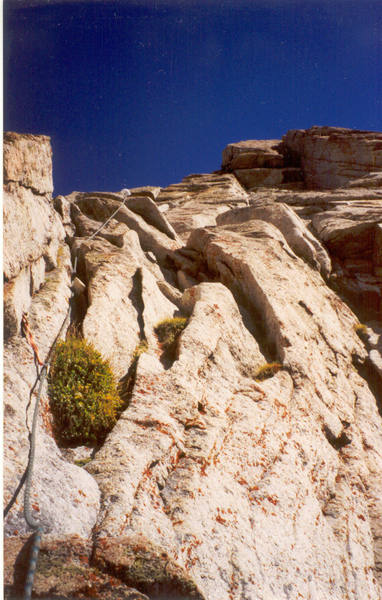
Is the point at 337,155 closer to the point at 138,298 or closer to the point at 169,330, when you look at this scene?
the point at 138,298

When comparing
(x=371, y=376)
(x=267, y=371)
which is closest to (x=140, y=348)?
(x=267, y=371)

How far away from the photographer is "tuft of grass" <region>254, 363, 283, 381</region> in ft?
43.6

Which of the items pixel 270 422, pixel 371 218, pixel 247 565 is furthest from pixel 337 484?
pixel 371 218

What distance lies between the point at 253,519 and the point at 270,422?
10.6 feet

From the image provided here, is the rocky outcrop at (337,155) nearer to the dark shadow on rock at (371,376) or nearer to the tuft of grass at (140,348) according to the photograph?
the dark shadow on rock at (371,376)

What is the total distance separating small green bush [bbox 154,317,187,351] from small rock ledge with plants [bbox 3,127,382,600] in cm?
7

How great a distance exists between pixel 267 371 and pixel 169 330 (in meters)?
4.06

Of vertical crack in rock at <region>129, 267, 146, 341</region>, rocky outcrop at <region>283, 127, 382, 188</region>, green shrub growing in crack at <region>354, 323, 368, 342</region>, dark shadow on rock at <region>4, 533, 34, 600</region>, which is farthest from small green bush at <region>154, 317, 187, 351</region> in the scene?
rocky outcrop at <region>283, 127, 382, 188</region>

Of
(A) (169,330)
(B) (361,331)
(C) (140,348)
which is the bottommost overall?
(C) (140,348)

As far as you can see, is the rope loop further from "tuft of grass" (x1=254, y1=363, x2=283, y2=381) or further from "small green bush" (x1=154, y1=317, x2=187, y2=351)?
"tuft of grass" (x1=254, y1=363, x2=283, y2=381)

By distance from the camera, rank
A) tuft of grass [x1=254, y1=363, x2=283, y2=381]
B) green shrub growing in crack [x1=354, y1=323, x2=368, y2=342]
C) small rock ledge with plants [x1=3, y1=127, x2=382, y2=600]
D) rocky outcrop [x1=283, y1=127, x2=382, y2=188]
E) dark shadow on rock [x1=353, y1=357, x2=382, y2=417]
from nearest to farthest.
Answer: small rock ledge with plants [x1=3, y1=127, x2=382, y2=600], tuft of grass [x1=254, y1=363, x2=283, y2=381], dark shadow on rock [x1=353, y1=357, x2=382, y2=417], green shrub growing in crack [x1=354, y1=323, x2=368, y2=342], rocky outcrop [x1=283, y1=127, x2=382, y2=188]

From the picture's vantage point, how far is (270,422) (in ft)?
36.0

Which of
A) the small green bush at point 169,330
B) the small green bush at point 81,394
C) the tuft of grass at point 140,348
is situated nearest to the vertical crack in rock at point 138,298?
the tuft of grass at point 140,348

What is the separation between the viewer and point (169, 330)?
13.5 meters
